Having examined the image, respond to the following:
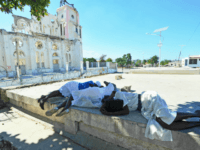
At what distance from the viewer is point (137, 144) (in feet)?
7.23

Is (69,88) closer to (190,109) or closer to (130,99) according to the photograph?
(130,99)

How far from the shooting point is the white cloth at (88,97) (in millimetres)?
2719

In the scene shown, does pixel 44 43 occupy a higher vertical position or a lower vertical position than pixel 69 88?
higher

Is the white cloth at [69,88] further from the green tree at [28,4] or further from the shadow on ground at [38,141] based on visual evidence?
the green tree at [28,4]

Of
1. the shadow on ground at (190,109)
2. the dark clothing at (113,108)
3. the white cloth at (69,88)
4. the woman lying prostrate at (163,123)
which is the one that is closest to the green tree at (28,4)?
the white cloth at (69,88)

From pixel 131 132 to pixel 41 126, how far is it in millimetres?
3085

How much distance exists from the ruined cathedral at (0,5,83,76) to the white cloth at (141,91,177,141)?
16763mm

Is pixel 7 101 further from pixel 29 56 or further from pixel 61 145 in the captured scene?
pixel 29 56

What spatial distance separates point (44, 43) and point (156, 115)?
90.8 ft

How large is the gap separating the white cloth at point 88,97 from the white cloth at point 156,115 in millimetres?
1211

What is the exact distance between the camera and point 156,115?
1.88m

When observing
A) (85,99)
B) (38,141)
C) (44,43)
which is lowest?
(38,141)

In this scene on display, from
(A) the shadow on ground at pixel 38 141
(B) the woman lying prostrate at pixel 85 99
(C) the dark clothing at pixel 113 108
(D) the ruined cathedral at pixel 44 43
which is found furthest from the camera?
(D) the ruined cathedral at pixel 44 43

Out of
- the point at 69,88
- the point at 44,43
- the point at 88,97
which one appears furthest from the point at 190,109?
the point at 44,43
